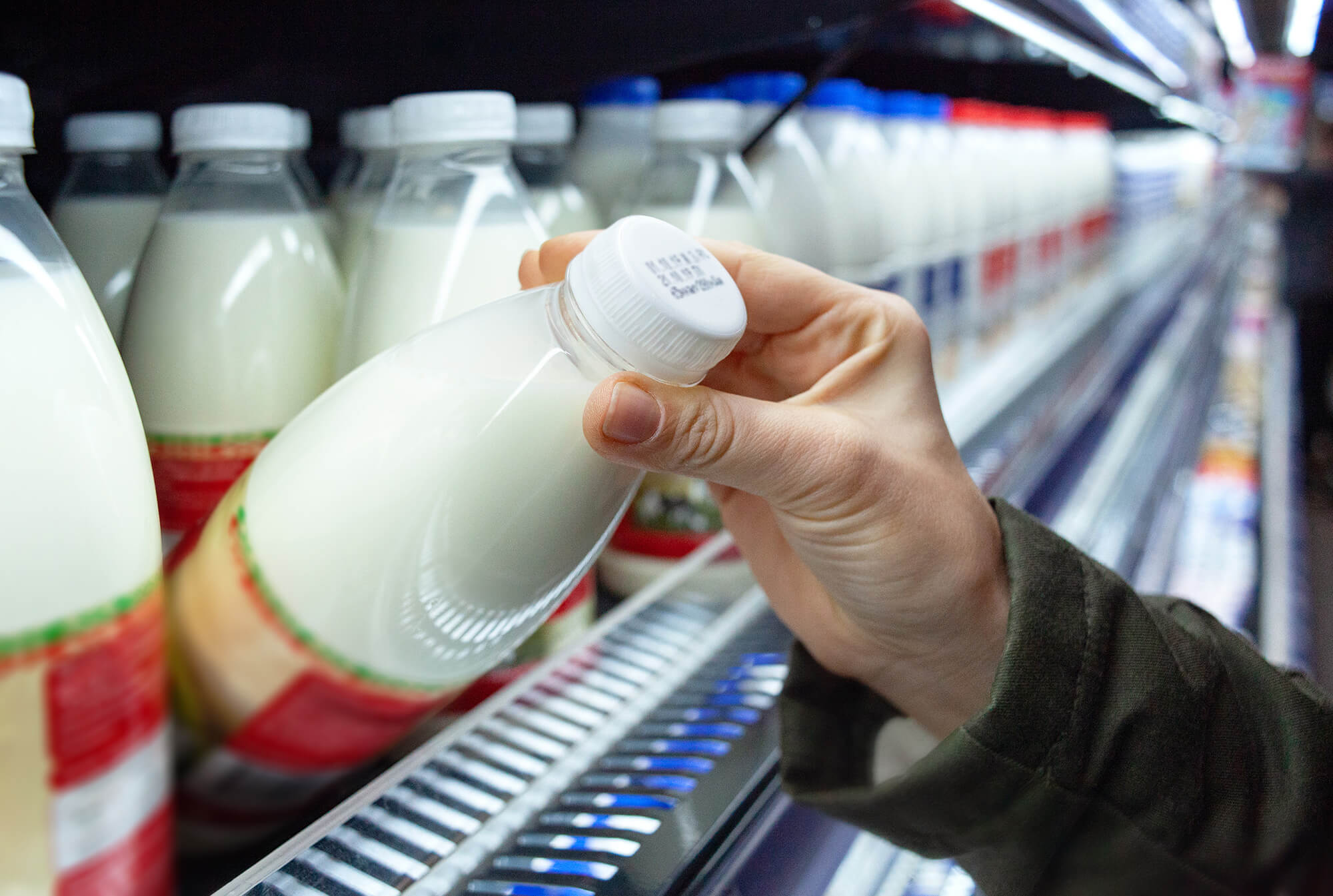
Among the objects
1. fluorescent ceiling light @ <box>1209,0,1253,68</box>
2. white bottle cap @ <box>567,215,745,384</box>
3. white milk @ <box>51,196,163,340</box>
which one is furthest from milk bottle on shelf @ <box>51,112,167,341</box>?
fluorescent ceiling light @ <box>1209,0,1253,68</box>

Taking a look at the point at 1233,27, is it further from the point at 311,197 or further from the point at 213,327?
the point at 213,327

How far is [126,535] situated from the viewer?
446mm

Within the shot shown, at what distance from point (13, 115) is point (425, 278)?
256 millimetres

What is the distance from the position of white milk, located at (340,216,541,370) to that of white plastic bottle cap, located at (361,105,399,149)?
0.43ft

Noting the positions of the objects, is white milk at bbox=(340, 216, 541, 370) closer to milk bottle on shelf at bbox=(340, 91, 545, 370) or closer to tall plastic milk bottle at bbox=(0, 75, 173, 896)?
milk bottle on shelf at bbox=(340, 91, 545, 370)

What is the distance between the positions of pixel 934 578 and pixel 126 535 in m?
0.45

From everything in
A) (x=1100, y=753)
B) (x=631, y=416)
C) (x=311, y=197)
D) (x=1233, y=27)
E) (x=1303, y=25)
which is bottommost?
(x=1100, y=753)

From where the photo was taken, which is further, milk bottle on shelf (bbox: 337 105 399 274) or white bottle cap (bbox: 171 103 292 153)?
milk bottle on shelf (bbox: 337 105 399 274)

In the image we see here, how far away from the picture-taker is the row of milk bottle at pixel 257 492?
42 centimetres

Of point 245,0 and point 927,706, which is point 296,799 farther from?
point 245,0

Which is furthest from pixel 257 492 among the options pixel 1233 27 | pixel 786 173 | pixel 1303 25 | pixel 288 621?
pixel 1233 27

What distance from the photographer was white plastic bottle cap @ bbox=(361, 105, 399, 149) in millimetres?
770

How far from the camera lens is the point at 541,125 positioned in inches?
34.7

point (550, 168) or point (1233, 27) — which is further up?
point (1233, 27)
